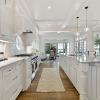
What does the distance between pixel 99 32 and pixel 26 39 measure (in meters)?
5.64

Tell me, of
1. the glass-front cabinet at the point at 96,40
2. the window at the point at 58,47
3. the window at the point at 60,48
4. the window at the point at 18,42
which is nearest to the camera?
the window at the point at 18,42

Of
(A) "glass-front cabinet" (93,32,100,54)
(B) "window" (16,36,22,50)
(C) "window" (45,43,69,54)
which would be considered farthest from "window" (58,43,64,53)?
(B) "window" (16,36,22,50)

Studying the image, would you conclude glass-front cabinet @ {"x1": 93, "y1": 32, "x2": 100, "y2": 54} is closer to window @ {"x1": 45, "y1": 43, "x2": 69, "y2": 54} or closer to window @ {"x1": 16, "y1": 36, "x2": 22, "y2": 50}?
window @ {"x1": 45, "y1": 43, "x2": 69, "y2": 54}

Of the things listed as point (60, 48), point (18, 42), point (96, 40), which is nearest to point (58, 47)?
point (60, 48)

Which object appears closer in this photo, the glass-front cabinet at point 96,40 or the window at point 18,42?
the window at point 18,42

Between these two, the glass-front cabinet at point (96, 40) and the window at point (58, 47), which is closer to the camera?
the glass-front cabinet at point (96, 40)

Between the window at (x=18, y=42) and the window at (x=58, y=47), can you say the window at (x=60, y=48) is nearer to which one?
the window at (x=58, y=47)

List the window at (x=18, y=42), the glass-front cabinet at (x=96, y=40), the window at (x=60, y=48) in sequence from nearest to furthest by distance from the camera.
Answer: the window at (x=18, y=42)
the glass-front cabinet at (x=96, y=40)
the window at (x=60, y=48)

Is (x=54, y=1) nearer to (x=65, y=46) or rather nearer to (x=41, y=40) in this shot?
(x=41, y=40)

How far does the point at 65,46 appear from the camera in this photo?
10469 millimetres

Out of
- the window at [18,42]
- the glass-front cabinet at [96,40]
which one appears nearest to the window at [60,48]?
the glass-front cabinet at [96,40]

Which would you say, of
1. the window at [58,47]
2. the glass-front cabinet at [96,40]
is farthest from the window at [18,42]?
the window at [58,47]

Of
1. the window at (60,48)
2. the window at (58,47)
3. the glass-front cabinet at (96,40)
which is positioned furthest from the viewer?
the window at (60,48)

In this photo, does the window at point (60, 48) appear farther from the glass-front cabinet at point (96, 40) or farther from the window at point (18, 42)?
the window at point (18, 42)
